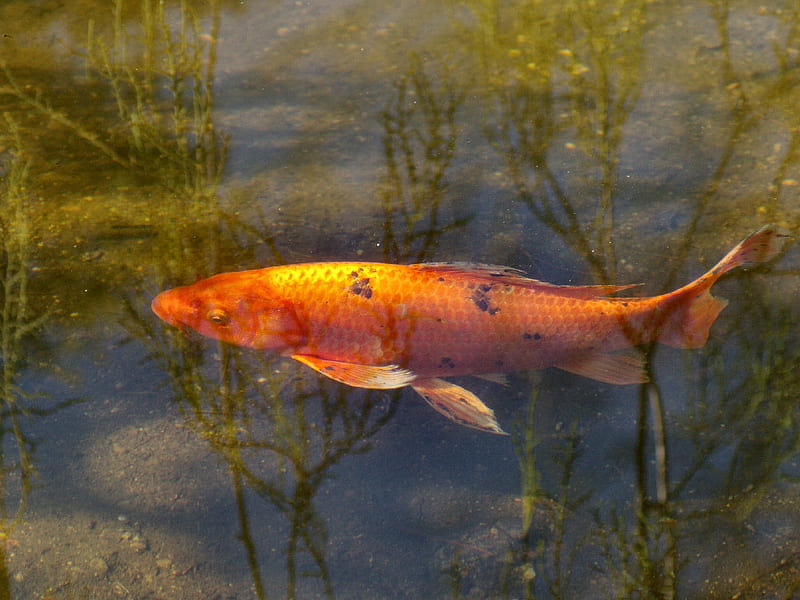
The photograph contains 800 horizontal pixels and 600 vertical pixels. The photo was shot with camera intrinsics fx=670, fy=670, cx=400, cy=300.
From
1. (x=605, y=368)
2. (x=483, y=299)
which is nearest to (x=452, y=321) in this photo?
(x=483, y=299)

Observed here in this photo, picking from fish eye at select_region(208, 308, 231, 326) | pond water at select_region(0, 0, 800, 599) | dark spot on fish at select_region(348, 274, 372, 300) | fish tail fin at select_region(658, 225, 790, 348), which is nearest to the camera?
pond water at select_region(0, 0, 800, 599)

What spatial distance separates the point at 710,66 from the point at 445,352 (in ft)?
10.4

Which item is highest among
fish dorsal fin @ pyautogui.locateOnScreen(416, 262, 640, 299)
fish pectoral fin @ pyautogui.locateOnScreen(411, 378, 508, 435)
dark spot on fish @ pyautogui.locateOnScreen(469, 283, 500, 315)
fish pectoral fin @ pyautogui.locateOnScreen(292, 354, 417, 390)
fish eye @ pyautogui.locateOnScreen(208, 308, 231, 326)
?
fish dorsal fin @ pyautogui.locateOnScreen(416, 262, 640, 299)

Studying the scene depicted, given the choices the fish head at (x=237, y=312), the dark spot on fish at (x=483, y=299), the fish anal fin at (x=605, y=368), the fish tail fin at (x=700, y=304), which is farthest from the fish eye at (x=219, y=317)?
the fish tail fin at (x=700, y=304)

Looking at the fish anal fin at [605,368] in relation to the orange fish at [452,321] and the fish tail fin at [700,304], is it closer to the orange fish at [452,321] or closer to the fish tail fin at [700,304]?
the orange fish at [452,321]

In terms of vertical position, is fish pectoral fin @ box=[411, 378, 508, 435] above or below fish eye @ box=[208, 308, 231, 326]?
below

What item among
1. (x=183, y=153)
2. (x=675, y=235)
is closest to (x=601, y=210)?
(x=675, y=235)

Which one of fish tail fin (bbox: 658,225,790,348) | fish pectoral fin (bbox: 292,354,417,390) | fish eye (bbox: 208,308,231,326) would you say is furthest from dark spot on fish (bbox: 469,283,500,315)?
fish eye (bbox: 208,308,231,326)

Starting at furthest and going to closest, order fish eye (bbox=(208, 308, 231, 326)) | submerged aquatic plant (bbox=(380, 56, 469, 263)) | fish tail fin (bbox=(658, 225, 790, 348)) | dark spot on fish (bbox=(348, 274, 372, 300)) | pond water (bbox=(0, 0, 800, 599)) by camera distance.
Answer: submerged aquatic plant (bbox=(380, 56, 469, 263)) < fish eye (bbox=(208, 308, 231, 326)) < dark spot on fish (bbox=(348, 274, 372, 300)) < fish tail fin (bbox=(658, 225, 790, 348)) < pond water (bbox=(0, 0, 800, 599))

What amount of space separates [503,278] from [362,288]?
62cm

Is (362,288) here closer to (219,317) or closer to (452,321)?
(452,321)

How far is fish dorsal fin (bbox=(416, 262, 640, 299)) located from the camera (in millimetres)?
2906

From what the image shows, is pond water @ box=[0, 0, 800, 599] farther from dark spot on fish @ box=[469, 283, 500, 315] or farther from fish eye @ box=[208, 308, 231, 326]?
dark spot on fish @ box=[469, 283, 500, 315]

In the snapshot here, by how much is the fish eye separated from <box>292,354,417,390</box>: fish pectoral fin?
43 centimetres
